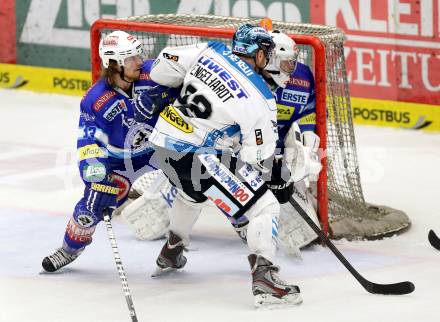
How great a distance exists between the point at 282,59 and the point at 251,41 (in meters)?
0.96

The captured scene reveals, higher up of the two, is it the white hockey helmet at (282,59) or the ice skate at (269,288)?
the white hockey helmet at (282,59)

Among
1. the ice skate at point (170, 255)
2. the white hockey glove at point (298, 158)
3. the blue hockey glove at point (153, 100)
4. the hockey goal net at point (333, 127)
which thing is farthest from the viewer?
the hockey goal net at point (333, 127)

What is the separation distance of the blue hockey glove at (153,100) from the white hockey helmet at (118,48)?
0.23 m

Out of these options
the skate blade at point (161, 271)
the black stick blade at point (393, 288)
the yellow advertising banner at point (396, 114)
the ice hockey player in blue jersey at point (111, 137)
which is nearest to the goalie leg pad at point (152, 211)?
the ice hockey player in blue jersey at point (111, 137)

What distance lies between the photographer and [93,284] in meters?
7.68

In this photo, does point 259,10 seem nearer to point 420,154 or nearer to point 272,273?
point 420,154

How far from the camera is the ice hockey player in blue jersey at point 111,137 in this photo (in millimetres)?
7676

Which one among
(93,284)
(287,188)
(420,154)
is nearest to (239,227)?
(287,188)

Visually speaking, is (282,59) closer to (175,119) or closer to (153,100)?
(153,100)

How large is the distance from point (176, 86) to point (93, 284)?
1.17 m

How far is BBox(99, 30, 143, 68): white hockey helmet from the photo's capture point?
25.2 ft

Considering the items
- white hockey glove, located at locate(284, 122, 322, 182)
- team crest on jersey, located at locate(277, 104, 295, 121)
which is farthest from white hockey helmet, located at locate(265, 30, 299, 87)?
white hockey glove, located at locate(284, 122, 322, 182)

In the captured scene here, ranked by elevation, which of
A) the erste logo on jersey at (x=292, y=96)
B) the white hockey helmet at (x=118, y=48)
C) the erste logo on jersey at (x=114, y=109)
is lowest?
the erste logo on jersey at (x=292, y=96)

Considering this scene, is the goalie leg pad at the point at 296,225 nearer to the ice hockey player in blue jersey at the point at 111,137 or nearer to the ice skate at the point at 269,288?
the ice hockey player in blue jersey at the point at 111,137
